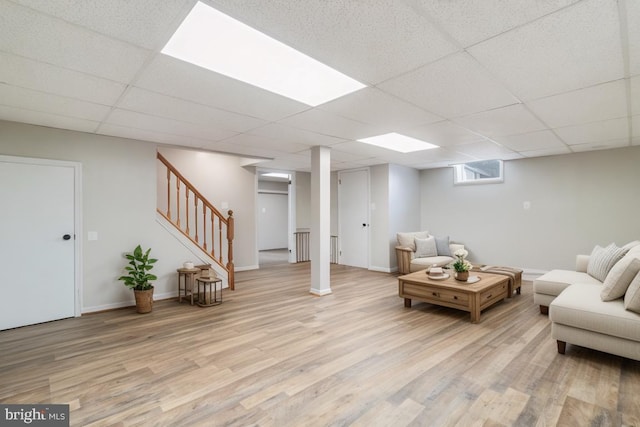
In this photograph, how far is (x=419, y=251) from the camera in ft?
20.6

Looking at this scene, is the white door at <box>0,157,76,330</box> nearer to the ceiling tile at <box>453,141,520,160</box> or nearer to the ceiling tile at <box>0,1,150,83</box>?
the ceiling tile at <box>0,1,150,83</box>

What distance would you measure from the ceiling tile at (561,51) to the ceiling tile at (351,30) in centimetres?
38

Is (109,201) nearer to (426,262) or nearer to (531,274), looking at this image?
(426,262)

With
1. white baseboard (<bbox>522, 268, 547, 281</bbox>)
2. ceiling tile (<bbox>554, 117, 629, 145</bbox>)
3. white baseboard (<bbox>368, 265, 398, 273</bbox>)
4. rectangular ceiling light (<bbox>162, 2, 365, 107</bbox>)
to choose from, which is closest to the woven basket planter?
rectangular ceiling light (<bbox>162, 2, 365, 107</bbox>)

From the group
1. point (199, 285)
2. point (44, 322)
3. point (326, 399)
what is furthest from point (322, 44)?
point (44, 322)

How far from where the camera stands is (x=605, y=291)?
9.00ft

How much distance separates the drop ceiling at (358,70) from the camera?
160 centimetres

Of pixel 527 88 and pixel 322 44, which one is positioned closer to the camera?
pixel 322 44

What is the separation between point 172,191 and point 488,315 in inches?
221

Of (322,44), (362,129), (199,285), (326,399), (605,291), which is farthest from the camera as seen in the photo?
(199,285)

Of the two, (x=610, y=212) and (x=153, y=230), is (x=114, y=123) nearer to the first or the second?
(x=153, y=230)

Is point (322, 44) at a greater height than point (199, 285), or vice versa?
point (322, 44)

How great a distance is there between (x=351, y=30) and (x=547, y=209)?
5.95m

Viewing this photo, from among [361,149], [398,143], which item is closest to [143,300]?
[361,149]
